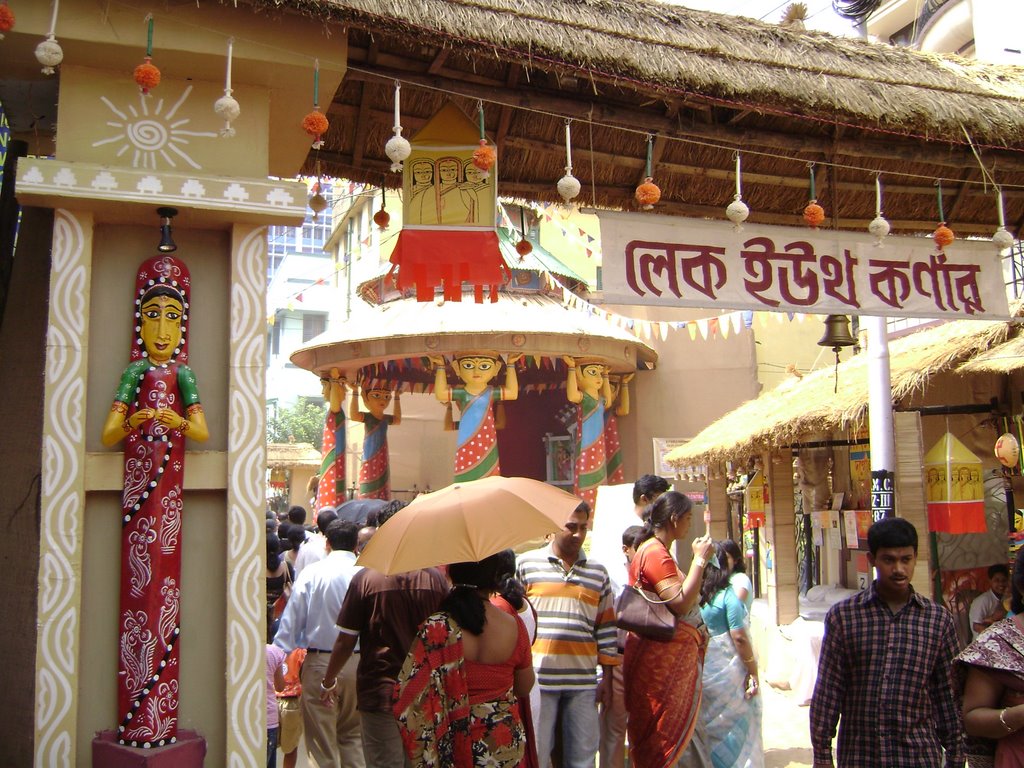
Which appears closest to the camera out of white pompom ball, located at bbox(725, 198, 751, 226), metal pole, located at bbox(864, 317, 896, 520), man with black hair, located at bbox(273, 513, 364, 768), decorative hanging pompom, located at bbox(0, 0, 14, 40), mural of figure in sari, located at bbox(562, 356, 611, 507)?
decorative hanging pompom, located at bbox(0, 0, 14, 40)

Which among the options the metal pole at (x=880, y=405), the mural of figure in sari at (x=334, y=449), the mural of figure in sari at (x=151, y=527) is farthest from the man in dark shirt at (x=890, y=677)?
the mural of figure in sari at (x=334, y=449)

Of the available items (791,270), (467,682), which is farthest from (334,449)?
(467,682)

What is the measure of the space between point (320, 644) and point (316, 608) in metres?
0.20

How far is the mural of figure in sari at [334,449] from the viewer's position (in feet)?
51.3

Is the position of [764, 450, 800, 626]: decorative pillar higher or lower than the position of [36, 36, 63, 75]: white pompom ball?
lower

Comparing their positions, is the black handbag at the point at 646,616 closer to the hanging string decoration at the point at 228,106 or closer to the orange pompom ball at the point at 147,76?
the hanging string decoration at the point at 228,106

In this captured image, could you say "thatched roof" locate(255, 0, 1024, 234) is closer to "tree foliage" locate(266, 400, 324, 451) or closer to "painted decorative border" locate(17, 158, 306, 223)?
"painted decorative border" locate(17, 158, 306, 223)

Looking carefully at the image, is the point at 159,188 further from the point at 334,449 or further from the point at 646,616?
the point at 334,449

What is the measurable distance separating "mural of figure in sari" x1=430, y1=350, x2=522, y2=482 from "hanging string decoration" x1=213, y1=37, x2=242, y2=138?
9.95 metres

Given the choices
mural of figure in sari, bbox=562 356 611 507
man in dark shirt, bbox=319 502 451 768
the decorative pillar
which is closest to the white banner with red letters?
man in dark shirt, bbox=319 502 451 768

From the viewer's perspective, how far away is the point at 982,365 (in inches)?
300

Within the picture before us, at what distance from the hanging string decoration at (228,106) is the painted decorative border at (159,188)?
0.22m

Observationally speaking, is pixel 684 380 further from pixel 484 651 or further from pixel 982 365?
pixel 484 651

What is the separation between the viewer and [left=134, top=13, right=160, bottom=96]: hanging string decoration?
11.9 feet
